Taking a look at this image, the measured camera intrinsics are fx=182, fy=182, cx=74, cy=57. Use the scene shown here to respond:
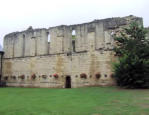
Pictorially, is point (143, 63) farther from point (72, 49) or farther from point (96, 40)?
point (72, 49)

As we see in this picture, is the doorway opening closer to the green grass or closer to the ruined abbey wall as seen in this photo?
the ruined abbey wall

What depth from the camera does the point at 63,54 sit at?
76.1 feet

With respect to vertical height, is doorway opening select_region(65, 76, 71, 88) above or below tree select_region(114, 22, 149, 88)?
below

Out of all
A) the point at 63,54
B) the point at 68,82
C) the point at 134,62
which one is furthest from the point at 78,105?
the point at 63,54

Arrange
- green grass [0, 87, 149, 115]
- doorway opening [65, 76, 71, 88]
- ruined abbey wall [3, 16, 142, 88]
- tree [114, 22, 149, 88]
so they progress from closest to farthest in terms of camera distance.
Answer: green grass [0, 87, 149, 115] → tree [114, 22, 149, 88] → ruined abbey wall [3, 16, 142, 88] → doorway opening [65, 76, 71, 88]

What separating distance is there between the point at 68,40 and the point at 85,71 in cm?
505

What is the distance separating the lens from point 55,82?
76.4ft

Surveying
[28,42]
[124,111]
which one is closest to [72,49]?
[28,42]

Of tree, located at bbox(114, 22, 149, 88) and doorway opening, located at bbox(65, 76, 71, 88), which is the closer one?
tree, located at bbox(114, 22, 149, 88)

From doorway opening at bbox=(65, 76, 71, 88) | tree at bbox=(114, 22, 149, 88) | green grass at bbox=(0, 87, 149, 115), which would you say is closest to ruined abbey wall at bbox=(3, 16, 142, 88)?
doorway opening at bbox=(65, 76, 71, 88)

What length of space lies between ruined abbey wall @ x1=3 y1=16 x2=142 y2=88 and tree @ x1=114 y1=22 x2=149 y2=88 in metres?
2.99

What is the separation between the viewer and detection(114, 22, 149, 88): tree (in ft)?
52.5

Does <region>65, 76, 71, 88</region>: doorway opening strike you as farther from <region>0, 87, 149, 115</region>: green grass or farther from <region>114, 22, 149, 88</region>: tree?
<region>0, 87, 149, 115</region>: green grass

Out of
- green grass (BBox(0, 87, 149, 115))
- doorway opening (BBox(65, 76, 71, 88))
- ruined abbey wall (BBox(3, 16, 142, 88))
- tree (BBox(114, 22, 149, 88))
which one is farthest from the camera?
doorway opening (BBox(65, 76, 71, 88))
